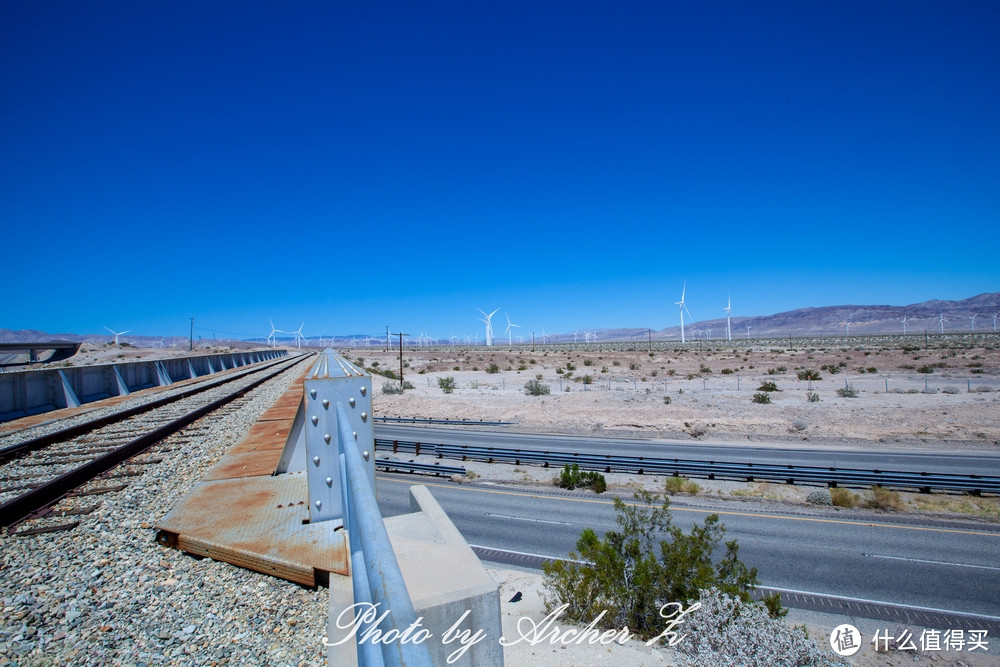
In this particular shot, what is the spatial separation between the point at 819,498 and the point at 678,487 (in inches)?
193

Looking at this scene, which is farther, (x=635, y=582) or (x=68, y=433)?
(x=68, y=433)

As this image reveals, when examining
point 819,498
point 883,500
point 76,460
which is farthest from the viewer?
point 819,498

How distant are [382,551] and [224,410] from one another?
15.0 meters

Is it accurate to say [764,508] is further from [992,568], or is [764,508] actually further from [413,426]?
[413,426]

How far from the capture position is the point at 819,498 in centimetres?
1842

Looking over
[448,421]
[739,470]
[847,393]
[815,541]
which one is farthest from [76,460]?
[847,393]

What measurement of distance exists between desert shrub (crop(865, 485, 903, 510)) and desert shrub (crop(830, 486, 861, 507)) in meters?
0.40

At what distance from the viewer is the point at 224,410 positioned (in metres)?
14.1

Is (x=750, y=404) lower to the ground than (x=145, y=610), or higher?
lower

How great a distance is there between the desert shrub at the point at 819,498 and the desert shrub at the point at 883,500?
1.15 m

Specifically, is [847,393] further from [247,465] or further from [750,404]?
[247,465]

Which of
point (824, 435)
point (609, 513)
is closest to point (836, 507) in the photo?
point (609, 513)

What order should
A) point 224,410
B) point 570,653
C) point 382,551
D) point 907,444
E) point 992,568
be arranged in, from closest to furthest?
point 382,551
point 570,653
point 992,568
point 224,410
point 907,444

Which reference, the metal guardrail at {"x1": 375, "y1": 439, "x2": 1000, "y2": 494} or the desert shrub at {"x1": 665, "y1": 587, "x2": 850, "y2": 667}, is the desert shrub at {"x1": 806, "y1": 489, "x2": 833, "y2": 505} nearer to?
the metal guardrail at {"x1": 375, "y1": 439, "x2": 1000, "y2": 494}
